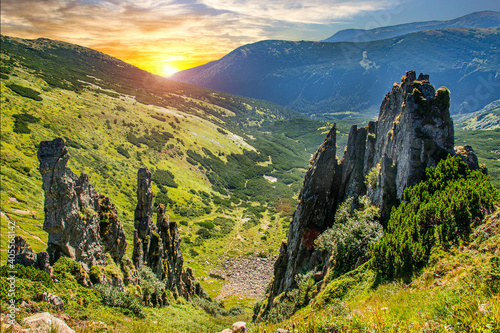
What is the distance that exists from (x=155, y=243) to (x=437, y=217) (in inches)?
1329

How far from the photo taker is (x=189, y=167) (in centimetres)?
15088

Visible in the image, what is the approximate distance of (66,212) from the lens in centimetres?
2009

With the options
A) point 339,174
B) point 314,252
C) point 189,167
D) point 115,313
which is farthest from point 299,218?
point 189,167

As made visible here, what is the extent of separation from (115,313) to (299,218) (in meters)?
26.4

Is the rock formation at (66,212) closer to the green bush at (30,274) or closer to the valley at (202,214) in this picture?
the valley at (202,214)

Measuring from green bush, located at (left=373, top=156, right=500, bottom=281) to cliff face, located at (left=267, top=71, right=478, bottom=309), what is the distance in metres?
2.64

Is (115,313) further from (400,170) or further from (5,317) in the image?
(400,170)

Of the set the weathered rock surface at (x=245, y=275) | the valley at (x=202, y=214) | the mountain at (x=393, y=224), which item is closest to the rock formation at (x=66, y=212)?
the valley at (x=202, y=214)

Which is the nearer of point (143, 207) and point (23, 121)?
point (143, 207)

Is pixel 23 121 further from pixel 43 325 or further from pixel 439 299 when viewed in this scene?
pixel 439 299

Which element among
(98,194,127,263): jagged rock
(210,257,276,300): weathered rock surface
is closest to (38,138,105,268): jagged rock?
(98,194,127,263): jagged rock

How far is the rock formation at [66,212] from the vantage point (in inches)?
769

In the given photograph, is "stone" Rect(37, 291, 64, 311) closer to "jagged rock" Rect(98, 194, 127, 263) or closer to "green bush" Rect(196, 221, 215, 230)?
"jagged rock" Rect(98, 194, 127, 263)

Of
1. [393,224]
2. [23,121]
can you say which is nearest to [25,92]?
[23,121]
